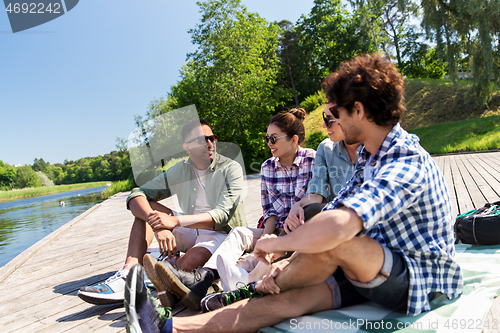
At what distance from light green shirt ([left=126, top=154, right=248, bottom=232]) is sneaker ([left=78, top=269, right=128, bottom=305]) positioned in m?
0.70

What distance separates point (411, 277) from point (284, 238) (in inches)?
22.1

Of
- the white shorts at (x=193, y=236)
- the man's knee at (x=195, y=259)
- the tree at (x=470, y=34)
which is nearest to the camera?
the man's knee at (x=195, y=259)

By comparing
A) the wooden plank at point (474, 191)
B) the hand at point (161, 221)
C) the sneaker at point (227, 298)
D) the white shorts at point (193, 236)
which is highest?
the hand at point (161, 221)

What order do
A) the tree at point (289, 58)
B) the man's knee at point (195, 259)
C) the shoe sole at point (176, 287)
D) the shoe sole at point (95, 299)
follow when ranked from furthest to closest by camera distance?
the tree at point (289, 58) < the man's knee at point (195, 259) < the shoe sole at point (95, 299) < the shoe sole at point (176, 287)

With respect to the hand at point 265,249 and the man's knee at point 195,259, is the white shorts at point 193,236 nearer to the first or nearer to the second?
the man's knee at point 195,259

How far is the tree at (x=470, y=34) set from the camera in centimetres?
1250

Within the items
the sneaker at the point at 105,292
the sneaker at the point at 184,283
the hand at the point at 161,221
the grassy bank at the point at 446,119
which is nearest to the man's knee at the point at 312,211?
the sneaker at the point at 184,283

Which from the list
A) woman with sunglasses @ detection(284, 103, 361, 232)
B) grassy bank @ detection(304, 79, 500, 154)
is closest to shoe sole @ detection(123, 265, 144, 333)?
woman with sunglasses @ detection(284, 103, 361, 232)

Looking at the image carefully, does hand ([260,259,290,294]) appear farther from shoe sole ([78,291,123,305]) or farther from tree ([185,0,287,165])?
tree ([185,0,287,165])

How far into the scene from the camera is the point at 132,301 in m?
1.30

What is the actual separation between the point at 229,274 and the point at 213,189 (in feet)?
3.34

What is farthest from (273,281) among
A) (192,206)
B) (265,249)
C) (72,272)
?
(72,272)

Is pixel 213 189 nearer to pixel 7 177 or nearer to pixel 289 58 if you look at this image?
pixel 289 58

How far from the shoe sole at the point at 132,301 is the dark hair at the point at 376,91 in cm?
122
